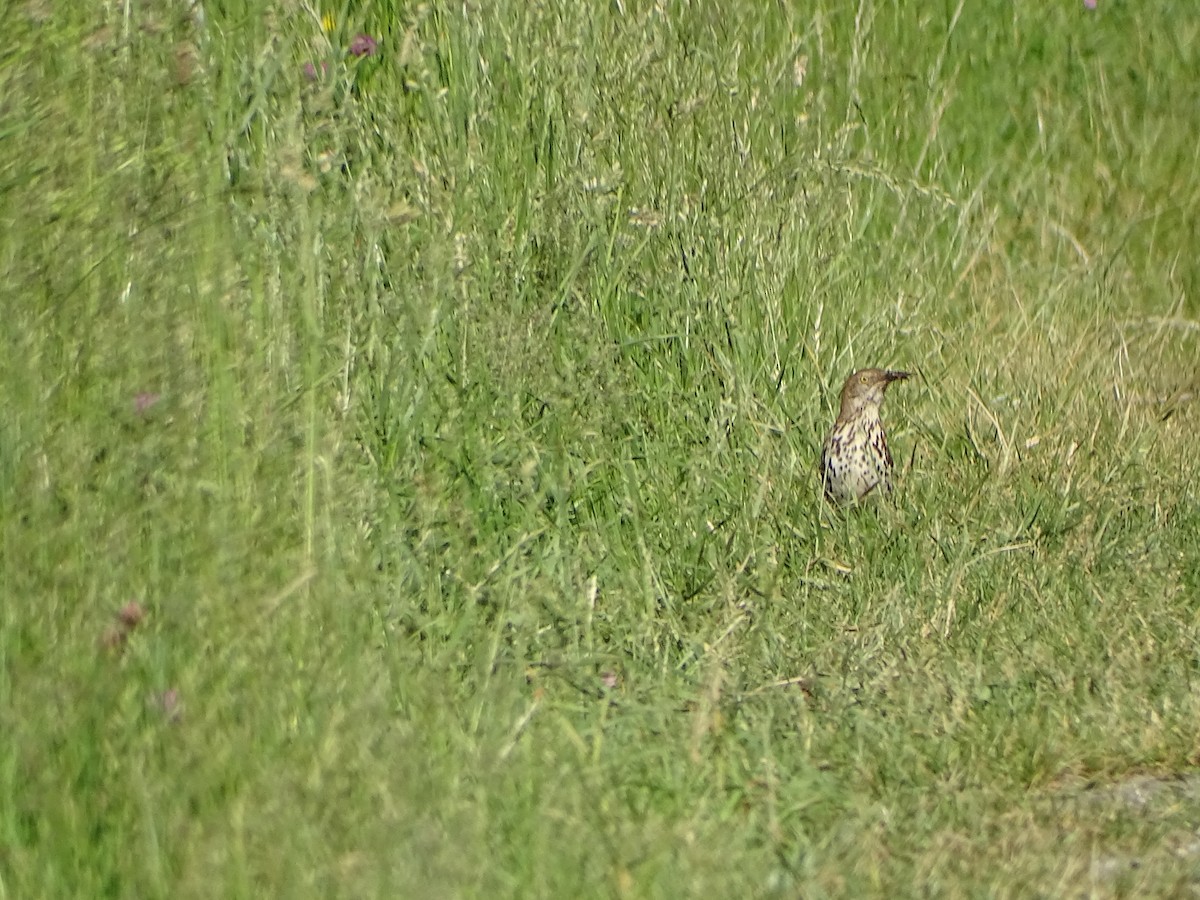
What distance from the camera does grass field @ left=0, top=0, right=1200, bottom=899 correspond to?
3.38m

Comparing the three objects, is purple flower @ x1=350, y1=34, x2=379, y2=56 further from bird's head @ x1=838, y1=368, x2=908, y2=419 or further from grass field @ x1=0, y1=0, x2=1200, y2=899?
bird's head @ x1=838, y1=368, x2=908, y2=419

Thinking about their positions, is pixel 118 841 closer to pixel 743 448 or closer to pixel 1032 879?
pixel 1032 879

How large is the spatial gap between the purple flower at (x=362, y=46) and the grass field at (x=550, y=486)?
0.01m

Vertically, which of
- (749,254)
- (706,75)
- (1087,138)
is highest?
(706,75)

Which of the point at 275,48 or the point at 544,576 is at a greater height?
the point at 275,48

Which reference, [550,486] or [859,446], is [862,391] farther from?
[550,486]

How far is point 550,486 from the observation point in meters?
4.79

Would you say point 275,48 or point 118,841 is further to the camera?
point 275,48

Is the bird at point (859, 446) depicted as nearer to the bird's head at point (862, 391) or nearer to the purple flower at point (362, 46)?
the bird's head at point (862, 391)

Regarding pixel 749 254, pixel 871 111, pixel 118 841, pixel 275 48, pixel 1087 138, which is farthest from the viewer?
→ pixel 1087 138

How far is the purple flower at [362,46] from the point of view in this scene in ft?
18.4

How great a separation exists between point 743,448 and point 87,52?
199 cm

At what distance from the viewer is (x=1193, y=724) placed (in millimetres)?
4398

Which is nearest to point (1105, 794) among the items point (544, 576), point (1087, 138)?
point (544, 576)
